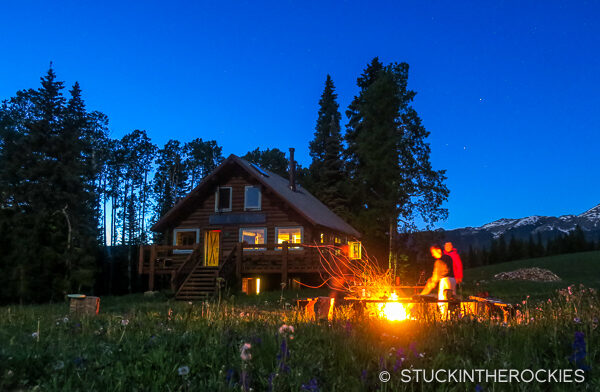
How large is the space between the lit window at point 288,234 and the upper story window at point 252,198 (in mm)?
1891

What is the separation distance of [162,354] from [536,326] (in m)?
4.57

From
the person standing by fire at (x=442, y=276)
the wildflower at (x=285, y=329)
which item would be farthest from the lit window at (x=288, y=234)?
the wildflower at (x=285, y=329)

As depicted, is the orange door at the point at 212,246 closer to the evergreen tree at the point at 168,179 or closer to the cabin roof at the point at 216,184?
the cabin roof at the point at 216,184

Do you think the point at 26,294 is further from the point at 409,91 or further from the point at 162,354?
the point at 409,91

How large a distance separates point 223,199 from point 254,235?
9.37 ft

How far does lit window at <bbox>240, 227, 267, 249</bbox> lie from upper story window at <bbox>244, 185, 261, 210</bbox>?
1247 mm

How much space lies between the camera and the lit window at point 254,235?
26141mm

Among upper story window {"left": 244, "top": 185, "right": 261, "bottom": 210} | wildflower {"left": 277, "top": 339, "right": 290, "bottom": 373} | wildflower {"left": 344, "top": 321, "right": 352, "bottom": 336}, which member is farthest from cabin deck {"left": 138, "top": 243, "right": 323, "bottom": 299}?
wildflower {"left": 277, "top": 339, "right": 290, "bottom": 373}

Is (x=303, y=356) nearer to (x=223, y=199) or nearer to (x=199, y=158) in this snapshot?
(x=223, y=199)

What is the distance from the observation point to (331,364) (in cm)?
426

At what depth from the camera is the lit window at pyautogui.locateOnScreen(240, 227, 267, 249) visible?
2614 centimetres

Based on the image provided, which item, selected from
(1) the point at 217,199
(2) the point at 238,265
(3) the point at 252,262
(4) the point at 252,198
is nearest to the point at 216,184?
(1) the point at 217,199

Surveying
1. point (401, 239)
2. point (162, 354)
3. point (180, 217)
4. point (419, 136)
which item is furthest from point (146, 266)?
point (162, 354)

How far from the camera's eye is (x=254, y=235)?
26.9 meters
